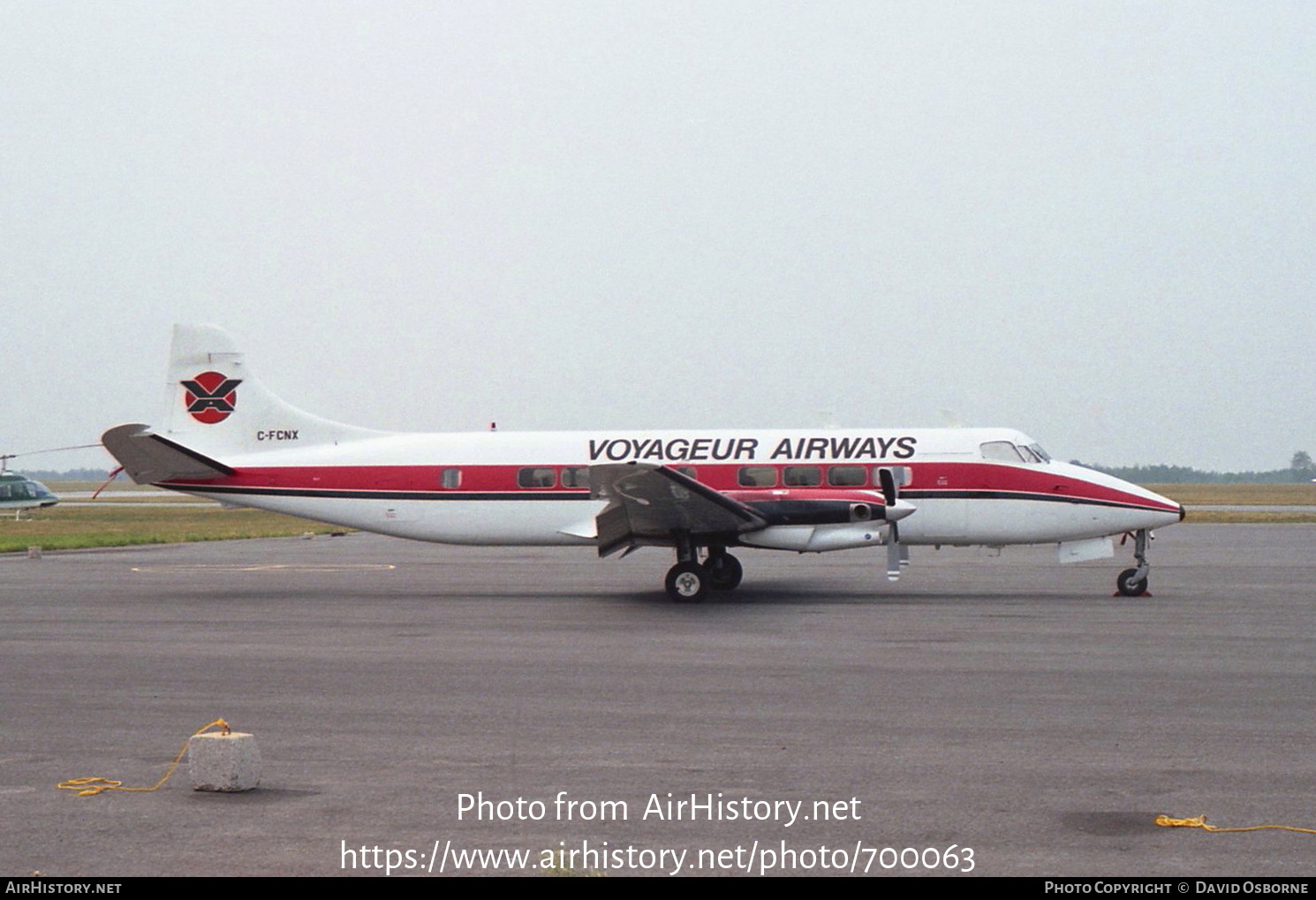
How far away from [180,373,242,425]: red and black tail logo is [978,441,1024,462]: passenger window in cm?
1368

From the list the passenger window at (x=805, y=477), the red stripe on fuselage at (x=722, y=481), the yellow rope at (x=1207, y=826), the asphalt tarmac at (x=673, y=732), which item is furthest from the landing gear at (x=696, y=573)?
the yellow rope at (x=1207, y=826)

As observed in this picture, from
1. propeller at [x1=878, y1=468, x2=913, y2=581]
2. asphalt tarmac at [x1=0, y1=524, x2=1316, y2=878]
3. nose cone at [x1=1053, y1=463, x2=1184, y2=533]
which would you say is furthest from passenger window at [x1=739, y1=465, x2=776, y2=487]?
nose cone at [x1=1053, y1=463, x2=1184, y2=533]

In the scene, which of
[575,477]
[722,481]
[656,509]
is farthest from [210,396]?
[722,481]

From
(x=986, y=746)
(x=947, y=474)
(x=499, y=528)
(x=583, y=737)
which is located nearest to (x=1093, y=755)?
(x=986, y=746)

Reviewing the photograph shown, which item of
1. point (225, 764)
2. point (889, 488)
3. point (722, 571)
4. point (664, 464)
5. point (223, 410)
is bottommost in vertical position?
point (225, 764)

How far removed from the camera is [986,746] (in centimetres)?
915

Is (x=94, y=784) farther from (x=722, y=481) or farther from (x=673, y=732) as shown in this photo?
(x=722, y=481)

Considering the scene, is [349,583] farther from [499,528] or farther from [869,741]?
[869,741]

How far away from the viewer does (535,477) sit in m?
21.8

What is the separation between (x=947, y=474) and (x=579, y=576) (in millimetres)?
8222

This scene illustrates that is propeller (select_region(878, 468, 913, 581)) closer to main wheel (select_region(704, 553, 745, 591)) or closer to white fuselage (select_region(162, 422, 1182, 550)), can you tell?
white fuselage (select_region(162, 422, 1182, 550))

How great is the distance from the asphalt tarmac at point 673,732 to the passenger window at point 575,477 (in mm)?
2337

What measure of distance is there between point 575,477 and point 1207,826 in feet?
51.1

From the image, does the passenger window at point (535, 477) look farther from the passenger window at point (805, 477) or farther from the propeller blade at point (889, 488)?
the propeller blade at point (889, 488)
